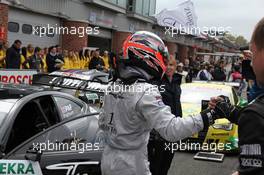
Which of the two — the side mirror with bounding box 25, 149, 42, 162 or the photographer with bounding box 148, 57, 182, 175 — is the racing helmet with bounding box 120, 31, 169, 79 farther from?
the photographer with bounding box 148, 57, 182, 175

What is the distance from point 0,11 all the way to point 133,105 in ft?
44.6

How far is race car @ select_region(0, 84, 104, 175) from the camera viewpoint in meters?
3.28

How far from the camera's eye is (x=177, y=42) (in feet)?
138

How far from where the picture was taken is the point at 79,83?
9.27 metres

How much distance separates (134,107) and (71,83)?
6.76m

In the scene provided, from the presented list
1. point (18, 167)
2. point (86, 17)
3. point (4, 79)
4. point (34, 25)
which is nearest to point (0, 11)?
point (34, 25)

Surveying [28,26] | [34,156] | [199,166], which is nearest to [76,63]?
[28,26]

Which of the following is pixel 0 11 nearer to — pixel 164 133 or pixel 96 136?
pixel 96 136

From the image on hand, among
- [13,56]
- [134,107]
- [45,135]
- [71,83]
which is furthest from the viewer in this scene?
[13,56]

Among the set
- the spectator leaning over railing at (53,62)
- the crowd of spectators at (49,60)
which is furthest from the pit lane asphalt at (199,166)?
the spectator leaning over railing at (53,62)

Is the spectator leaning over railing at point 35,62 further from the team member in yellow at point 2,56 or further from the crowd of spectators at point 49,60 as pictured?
the team member in yellow at point 2,56

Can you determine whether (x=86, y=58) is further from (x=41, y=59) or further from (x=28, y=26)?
(x=41, y=59)

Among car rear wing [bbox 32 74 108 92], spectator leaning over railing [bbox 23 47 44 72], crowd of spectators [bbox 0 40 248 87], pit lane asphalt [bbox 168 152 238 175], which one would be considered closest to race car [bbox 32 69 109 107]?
car rear wing [bbox 32 74 108 92]

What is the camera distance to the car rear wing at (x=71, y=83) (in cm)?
914
